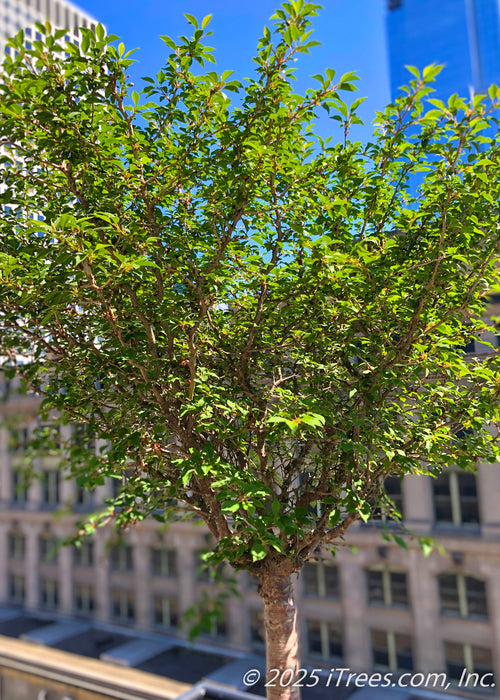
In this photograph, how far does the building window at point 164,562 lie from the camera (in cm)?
2703

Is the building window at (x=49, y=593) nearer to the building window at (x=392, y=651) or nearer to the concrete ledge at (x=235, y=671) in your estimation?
the concrete ledge at (x=235, y=671)

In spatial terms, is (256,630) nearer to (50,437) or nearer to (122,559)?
(122,559)

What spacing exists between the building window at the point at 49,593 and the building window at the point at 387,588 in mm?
18659

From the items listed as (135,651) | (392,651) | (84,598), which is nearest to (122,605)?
(84,598)

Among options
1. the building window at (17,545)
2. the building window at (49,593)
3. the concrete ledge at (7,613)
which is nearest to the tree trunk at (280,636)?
the building window at (49,593)

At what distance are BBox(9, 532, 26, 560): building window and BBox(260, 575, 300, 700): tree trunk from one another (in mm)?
31154

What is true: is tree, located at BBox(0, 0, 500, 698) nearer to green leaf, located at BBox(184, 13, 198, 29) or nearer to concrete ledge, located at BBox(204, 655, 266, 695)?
green leaf, located at BBox(184, 13, 198, 29)

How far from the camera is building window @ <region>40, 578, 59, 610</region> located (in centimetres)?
3148

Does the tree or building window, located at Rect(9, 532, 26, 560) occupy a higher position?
the tree

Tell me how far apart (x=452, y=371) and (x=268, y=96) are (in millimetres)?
3143

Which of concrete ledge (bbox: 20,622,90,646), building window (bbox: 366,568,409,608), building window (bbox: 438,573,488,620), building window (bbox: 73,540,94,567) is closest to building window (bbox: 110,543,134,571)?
building window (bbox: 73,540,94,567)

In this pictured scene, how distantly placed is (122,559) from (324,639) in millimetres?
11408

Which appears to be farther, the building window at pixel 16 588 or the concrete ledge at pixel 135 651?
the building window at pixel 16 588

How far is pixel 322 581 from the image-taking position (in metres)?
22.8
